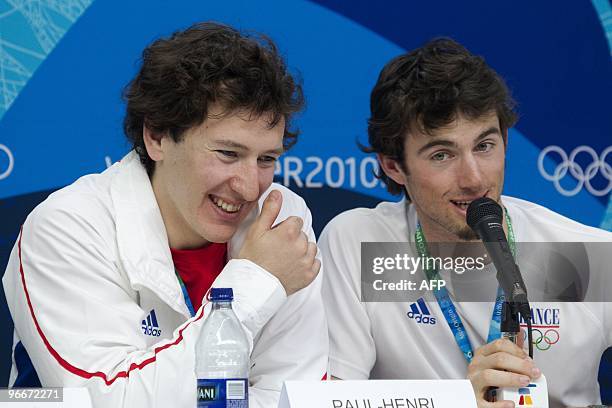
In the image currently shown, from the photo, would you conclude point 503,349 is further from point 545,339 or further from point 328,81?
point 328,81

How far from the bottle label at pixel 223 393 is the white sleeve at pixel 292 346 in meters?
0.47

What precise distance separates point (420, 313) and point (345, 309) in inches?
8.3

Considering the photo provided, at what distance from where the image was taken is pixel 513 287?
192 cm

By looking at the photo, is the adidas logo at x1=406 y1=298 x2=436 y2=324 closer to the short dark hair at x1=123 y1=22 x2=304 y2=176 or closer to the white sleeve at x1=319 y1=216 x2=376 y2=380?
the white sleeve at x1=319 y1=216 x2=376 y2=380

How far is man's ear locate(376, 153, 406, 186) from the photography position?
9.55 feet

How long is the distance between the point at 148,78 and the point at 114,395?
84 centimetres

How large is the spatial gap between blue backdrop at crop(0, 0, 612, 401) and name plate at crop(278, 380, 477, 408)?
1.33m

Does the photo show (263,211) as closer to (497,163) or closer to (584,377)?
(497,163)

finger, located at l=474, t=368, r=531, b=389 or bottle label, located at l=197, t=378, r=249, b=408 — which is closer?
bottle label, located at l=197, t=378, r=249, b=408

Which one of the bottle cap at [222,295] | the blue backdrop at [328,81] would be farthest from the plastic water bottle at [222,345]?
the blue backdrop at [328,81]

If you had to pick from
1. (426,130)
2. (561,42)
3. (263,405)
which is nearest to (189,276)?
(263,405)

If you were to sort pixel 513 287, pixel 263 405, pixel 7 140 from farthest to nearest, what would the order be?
pixel 7 140, pixel 263 405, pixel 513 287

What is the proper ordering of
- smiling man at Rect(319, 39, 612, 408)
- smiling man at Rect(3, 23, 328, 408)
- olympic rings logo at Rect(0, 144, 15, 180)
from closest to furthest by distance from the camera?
smiling man at Rect(3, 23, 328, 408), smiling man at Rect(319, 39, 612, 408), olympic rings logo at Rect(0, 144, 15, 180)

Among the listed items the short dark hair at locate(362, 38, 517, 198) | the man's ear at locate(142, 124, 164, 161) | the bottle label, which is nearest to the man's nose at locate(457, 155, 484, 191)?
the short dark hair at locate(362, 38, 517, 198)
